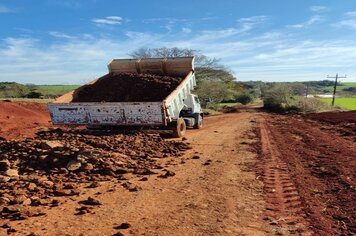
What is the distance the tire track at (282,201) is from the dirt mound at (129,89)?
6.18 m

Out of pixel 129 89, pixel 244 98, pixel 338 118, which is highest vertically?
pixel 129 89

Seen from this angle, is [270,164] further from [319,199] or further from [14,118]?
[14,118]

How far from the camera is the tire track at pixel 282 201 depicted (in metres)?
5.22

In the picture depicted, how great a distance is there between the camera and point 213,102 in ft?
141

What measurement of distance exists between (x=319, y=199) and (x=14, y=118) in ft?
62.8

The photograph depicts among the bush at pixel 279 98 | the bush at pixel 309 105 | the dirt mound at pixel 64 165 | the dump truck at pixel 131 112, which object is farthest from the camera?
the bush at pixel 279 98

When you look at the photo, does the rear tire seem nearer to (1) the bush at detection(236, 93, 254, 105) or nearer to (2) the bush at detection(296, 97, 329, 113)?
(2) the bush at detection(296, 97, 329, 113)

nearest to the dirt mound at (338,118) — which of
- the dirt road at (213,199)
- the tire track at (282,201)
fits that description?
the dirt road at (213,199)

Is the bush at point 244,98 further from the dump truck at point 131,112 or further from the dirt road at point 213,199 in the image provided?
the dirt road at point 213,199

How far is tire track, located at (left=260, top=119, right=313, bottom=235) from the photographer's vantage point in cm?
522

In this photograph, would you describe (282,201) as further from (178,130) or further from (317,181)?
(178,130)

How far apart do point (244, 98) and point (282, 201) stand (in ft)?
183

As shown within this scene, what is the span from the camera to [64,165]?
841cm

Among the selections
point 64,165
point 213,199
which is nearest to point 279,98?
point 64,165
